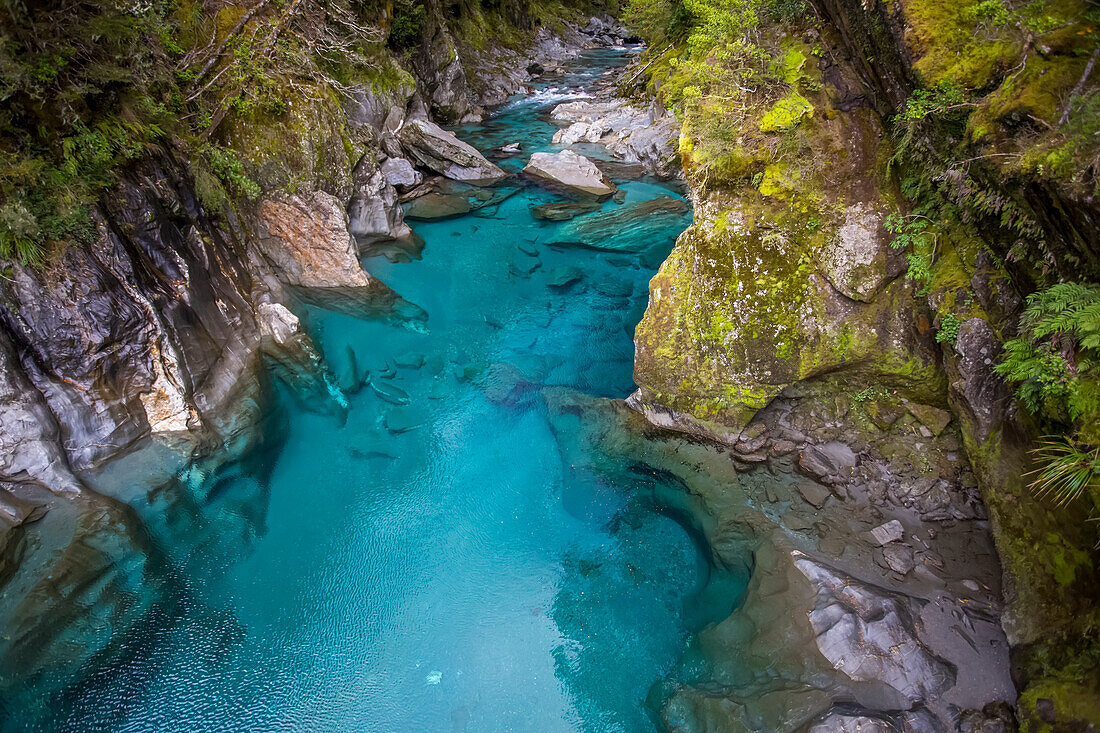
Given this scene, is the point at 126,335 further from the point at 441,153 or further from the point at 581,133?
the point at 581,133

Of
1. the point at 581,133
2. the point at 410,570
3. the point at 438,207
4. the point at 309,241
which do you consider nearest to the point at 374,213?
the point at 309,241

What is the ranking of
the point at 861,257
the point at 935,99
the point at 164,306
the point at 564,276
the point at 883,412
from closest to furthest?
the point at 935,99, the point at 861,257, the point at 883,412, the point at 164,306, the point at 564,276

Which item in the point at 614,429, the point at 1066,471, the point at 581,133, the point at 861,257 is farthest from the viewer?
the point at 581,133

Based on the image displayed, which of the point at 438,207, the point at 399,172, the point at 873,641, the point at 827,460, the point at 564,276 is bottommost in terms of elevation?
the point at 873,641

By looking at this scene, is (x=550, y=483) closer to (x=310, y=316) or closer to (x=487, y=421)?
(x=487, y=421)

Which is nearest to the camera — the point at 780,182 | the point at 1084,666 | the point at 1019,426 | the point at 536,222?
the point at 1084,666

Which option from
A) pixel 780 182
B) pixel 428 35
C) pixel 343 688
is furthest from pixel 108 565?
pixel 428 35
